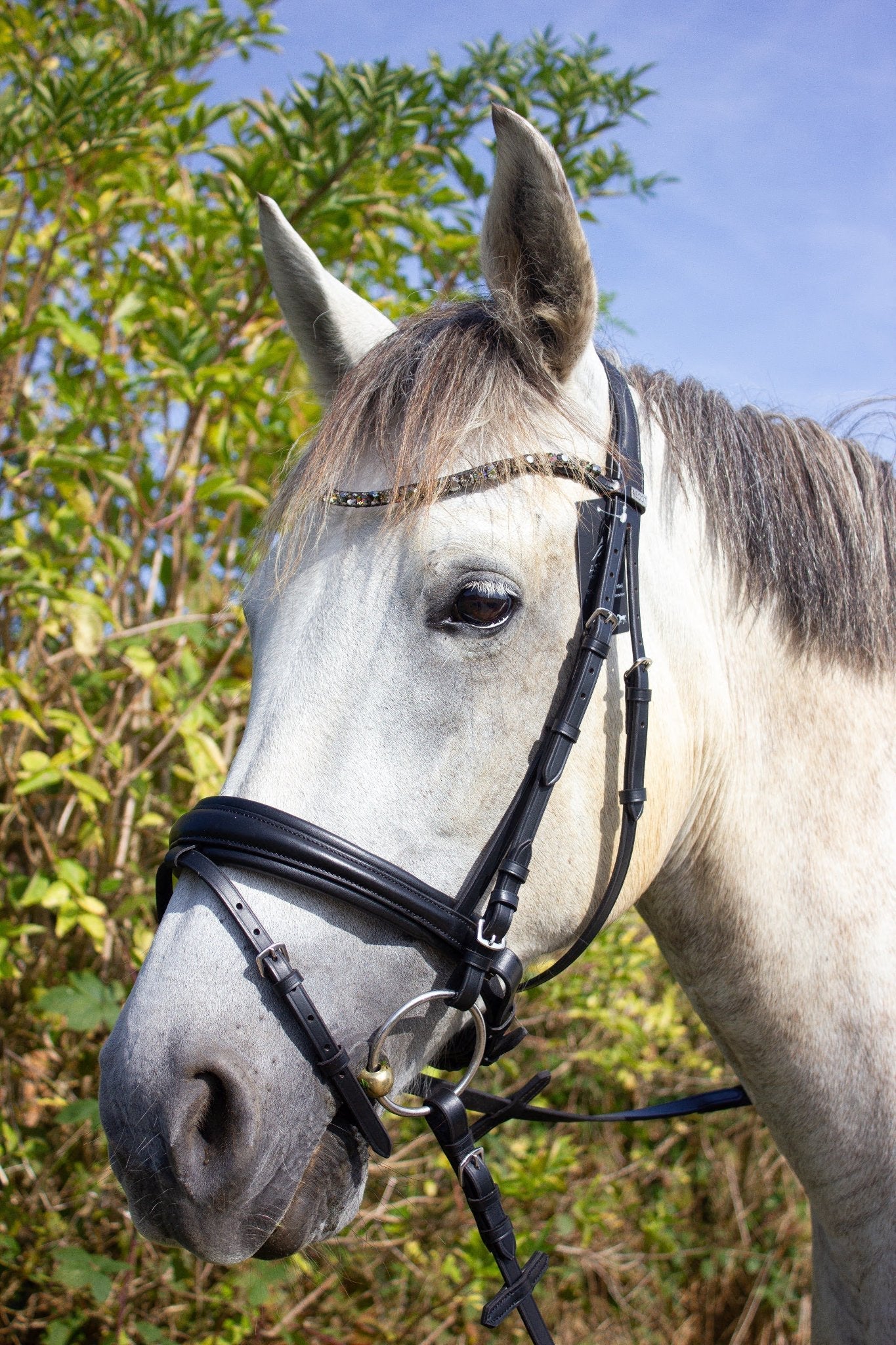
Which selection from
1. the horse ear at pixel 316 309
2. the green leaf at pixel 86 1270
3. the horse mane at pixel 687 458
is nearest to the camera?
the horse mane at pixel 687 458

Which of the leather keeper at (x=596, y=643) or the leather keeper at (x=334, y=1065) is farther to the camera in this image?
the leather keeper at (x=596, y=643)

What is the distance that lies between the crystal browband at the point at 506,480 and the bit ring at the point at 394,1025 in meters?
0.77

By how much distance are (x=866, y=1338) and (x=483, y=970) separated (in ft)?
3.41

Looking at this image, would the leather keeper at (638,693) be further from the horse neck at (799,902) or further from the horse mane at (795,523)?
the horse mane at (795,523)

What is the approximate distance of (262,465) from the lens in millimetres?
3336

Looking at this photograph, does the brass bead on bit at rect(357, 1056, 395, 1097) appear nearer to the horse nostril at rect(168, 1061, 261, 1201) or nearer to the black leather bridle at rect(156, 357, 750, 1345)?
the black leather bridle at rect(156, 357, 750, 1345)

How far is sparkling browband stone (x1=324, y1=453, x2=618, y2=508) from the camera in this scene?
4.87 ft

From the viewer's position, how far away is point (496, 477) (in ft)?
4.91

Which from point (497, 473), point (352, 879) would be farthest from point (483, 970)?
point (497, 473)

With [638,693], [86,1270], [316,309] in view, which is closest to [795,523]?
[638,693]

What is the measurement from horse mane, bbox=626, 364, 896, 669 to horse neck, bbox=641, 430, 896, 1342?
0.05 m

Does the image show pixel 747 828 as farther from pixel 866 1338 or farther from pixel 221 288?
pixel 221 288

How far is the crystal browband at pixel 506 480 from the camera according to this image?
4.87 ft

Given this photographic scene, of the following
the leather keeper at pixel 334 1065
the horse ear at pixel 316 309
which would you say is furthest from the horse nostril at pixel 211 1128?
the horse ear at pixel 316 309
